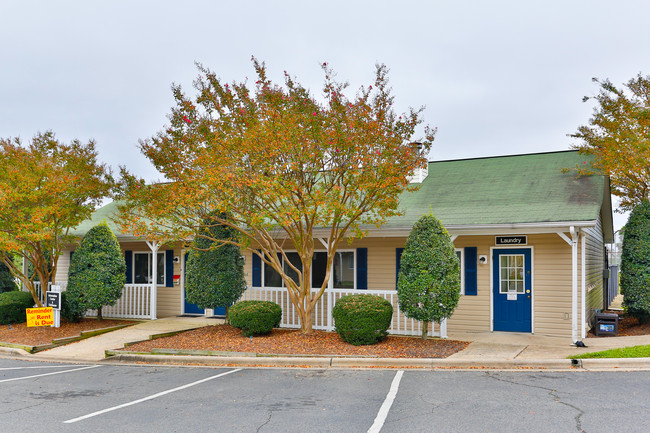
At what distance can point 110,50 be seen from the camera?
14922 millimetres

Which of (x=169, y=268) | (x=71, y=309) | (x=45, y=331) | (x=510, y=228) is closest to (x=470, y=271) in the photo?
(x=510, y=228)

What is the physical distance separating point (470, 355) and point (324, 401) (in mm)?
4010

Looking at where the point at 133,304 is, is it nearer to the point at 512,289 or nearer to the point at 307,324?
the point at 307,324

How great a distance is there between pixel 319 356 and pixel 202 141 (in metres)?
5.38

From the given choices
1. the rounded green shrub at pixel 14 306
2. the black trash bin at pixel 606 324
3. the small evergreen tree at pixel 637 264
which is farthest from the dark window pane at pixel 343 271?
the rounded green shrub at pixel 14 306

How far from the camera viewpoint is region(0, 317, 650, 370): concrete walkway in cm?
953

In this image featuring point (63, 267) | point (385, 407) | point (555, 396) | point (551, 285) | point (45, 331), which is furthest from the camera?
point (63, 267)

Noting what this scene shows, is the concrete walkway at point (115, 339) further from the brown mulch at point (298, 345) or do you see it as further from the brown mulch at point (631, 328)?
the brown mulch at point (631, 328)

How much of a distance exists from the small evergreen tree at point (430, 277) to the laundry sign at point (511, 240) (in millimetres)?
2260

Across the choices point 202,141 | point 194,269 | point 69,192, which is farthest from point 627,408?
point 69,192

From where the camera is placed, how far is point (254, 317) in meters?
12.3

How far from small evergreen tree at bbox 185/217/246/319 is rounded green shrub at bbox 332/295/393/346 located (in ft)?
11.3

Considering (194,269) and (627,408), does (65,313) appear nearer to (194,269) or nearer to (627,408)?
(194,269)

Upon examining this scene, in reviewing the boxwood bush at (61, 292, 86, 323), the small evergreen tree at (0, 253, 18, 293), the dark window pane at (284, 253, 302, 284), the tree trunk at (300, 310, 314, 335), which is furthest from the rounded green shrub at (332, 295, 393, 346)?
the small evergreen tree at (0, 253, 18, 293)
